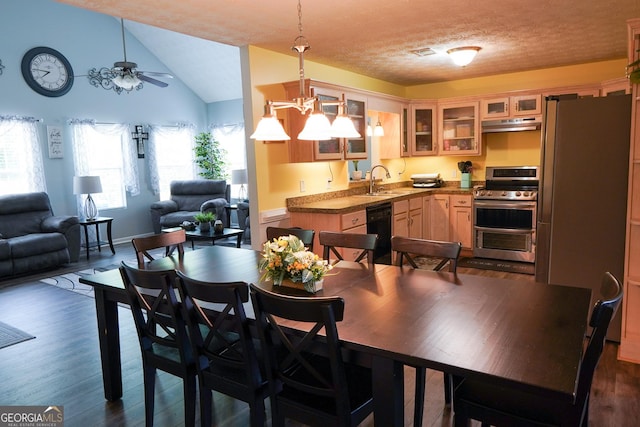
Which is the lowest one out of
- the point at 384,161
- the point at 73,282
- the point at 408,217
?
the point at 73,282

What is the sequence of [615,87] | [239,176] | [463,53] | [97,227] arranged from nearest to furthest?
1. [463,53]
2. [615,87]
3. [97,227]
4. [239,176]

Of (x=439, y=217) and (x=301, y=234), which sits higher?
(x=301, y=234)

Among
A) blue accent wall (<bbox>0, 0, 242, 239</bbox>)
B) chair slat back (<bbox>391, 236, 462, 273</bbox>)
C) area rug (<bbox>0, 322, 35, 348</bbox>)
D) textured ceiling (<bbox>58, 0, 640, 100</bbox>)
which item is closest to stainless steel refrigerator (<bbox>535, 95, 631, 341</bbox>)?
textured ceiling (<bbox>58, 0, 640, 100</bbox>)

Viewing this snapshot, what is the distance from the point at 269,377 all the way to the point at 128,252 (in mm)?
6011

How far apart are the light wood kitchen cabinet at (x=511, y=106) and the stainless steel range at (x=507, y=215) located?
2.28 feet

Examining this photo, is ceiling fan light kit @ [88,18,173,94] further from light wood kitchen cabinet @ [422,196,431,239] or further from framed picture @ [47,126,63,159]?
light wood kitchen cabinet @ [422,196,431,239]

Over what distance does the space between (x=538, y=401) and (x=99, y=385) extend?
2548mm

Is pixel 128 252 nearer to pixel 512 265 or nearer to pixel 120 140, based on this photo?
pixel 120 140

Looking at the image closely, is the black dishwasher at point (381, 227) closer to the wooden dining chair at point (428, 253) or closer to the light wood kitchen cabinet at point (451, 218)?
the light wood kitchen cabinet at point (451, 218)

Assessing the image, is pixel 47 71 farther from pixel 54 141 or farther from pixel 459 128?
pixel 459 128

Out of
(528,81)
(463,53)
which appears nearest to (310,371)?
(463,53)

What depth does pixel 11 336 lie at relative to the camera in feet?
12.1

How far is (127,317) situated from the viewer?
4.08 m

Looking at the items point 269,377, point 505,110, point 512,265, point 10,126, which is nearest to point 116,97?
point 10,126
